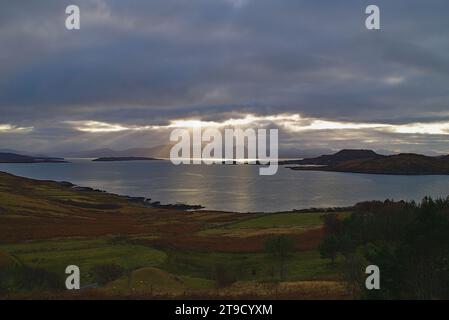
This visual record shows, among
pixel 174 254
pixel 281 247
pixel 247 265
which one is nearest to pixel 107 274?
pixel 174 254

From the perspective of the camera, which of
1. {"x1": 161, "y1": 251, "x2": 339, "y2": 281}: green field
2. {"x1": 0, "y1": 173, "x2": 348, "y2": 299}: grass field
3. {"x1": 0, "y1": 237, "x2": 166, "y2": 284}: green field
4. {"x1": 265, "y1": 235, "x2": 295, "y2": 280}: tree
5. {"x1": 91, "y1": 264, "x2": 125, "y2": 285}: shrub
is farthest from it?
{"x1": 0, "y1": 237, "x2": 166, "y2": 284}: green field

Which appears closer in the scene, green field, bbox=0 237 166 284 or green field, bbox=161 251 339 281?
green field, bbox=161 251 339 281

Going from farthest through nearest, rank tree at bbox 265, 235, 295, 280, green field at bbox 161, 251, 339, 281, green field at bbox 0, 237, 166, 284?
green field at bbox 0, 237, 166, 284 < tree at bbox 265, 235, 295, 280 < green field at bbox 161, 251, 339, 281

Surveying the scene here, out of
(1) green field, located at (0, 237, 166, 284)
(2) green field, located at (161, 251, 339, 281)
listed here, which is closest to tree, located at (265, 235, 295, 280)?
(2) green field, located at (161, 251, 339, 281)

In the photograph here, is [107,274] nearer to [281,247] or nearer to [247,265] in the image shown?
[247,265]

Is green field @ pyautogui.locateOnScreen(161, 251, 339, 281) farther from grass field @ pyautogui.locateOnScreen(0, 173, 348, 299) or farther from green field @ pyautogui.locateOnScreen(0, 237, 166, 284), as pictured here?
green field @ pyautogui.locateOnScreen(0, 237, 166, 284)

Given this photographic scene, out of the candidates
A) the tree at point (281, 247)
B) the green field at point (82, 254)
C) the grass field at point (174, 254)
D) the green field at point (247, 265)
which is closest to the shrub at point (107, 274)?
the grass field at point (174, 254)

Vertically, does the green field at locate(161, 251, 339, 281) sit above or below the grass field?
below

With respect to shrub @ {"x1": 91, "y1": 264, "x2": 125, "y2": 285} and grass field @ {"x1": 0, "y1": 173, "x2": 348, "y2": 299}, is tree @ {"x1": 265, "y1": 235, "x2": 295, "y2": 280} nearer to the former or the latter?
grass field @ {"x1": 0, "y1": 173, "x2": 348, "y2": 299}

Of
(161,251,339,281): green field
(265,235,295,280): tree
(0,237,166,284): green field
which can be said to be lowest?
(161,251,339,281): green field

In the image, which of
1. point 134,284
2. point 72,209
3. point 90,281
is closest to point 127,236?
point 90,281

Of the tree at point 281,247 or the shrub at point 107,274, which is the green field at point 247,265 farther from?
the shrub at point 107,274

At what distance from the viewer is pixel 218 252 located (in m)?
69.1

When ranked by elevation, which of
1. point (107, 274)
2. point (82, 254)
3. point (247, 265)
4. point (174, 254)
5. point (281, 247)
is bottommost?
point (247, 265)
